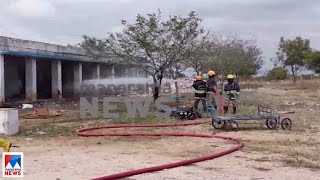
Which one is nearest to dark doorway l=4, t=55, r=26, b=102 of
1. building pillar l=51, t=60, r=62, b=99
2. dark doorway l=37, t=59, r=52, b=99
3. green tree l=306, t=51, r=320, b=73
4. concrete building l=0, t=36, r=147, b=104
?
concrete building l=0, t=36, r=147, b=104

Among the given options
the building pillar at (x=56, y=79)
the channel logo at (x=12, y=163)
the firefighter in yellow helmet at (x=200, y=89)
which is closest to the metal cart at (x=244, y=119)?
the firefighter in yellow helmet at (x=200, y=89)

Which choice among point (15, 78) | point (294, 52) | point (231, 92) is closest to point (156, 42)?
point (231, 92)

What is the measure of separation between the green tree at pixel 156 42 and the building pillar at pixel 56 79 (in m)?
7.45

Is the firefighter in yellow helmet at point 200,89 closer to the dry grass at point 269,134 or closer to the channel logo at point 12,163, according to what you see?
the dry grass at point 269,134

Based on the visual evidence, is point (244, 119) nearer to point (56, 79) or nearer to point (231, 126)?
point (231, 126)

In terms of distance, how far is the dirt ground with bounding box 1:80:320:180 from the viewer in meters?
7.49

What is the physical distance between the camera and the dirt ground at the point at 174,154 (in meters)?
7.49

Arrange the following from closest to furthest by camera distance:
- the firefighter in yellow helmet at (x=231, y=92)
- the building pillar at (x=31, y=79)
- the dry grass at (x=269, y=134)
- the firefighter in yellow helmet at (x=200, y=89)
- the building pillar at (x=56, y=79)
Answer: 1. the dry grass at (x=269, y=134)
2. the firefighter in yellow helmet at (x=200, y=89)
3. the firefighter in yellow helmet at (x=231, y=92)
4. the building pillar at (x=31, y=79)
5. the building pillar at (x=56, y=79)

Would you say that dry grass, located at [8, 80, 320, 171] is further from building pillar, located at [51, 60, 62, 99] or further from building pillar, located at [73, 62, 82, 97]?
building pillar, located at [73, 62, 82, 97]

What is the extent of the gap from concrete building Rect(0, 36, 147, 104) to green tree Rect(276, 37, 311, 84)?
1190 inches

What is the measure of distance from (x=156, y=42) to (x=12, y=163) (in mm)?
16148

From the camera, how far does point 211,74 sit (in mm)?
17953

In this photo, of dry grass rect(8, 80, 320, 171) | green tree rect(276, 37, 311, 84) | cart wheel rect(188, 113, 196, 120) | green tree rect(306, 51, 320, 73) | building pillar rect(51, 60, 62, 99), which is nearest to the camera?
dry grass rect(8, 80, 320, 171)

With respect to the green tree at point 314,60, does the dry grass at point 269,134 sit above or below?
below
